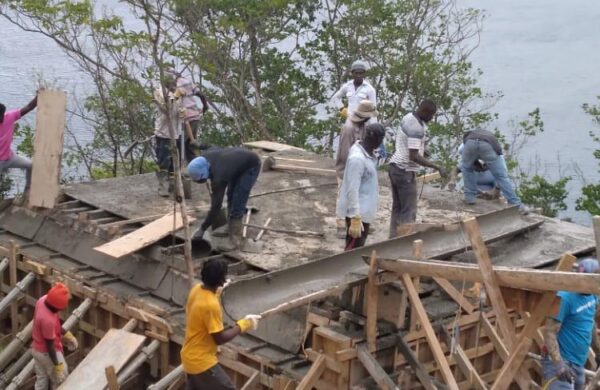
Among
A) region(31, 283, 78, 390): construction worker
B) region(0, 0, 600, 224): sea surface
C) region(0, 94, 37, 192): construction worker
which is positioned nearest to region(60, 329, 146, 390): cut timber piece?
region(31, 283, 78, 390): construction worker

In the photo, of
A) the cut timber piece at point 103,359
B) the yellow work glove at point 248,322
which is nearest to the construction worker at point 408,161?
the cut timber piece at point 103,359

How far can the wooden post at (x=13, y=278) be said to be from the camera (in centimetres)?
1118

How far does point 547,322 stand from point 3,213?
26.2 ft

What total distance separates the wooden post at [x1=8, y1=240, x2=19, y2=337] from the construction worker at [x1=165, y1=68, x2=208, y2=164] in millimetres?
2833

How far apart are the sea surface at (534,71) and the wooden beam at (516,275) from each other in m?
18.6

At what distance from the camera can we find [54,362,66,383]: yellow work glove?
9.18 m

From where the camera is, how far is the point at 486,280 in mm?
6836

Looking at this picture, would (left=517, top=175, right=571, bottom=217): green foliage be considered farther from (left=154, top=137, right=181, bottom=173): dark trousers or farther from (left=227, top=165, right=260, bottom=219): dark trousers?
(left=227, top=165, right=260, bottom=219): dark trousers

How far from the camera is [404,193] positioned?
10367 millimetres

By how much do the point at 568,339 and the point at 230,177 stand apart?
3.98 meters

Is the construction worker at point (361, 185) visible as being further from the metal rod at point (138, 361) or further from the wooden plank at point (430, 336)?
the metal rod at point (138, 361)

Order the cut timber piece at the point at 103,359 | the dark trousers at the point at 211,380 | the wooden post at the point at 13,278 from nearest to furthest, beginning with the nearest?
the dark trousers at the point at 211,380, the cut timber piece at the point at 103,359, the wooden post at the point at 13,278

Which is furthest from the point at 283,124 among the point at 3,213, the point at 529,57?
the point at 529,57

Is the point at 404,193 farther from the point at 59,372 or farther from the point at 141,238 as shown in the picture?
the point at 59,372
